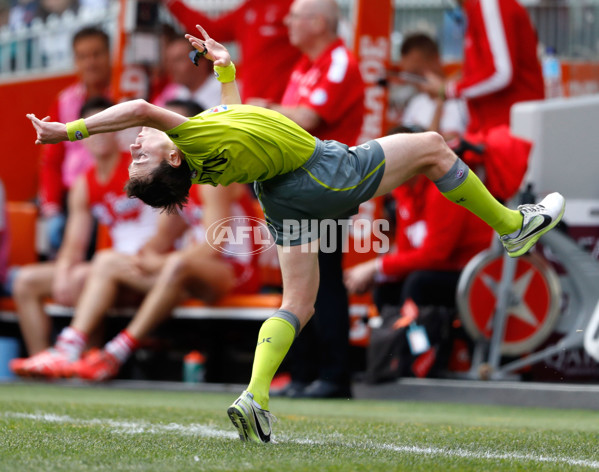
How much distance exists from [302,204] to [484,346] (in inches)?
121

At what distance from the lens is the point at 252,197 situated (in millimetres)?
8961

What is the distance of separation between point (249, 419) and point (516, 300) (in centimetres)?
341

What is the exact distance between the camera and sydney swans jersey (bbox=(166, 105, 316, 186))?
417 cm

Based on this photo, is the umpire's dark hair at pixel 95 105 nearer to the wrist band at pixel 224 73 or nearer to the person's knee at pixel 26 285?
Result: the person's knee at pixel 26 285

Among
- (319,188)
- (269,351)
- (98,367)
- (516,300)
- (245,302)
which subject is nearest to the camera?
(269,351)

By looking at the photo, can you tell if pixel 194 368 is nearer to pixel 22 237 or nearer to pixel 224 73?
pixel 22 237

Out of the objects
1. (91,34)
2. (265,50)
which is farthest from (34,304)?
(265,50)

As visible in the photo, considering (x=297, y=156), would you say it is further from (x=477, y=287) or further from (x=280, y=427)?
(x=477, y=287)

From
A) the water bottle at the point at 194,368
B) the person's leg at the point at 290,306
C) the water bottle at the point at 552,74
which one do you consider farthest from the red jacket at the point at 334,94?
the water bottle at the point at 194,368

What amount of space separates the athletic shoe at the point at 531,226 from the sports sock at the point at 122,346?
376 centimetres

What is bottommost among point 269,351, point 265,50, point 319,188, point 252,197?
point 269,351

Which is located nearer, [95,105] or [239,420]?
[239,420]

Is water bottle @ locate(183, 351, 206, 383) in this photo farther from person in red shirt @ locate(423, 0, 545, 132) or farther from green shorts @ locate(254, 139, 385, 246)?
green shorts @ locate(254, 139, 385, 246)

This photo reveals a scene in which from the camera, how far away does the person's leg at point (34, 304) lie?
8766 mm
